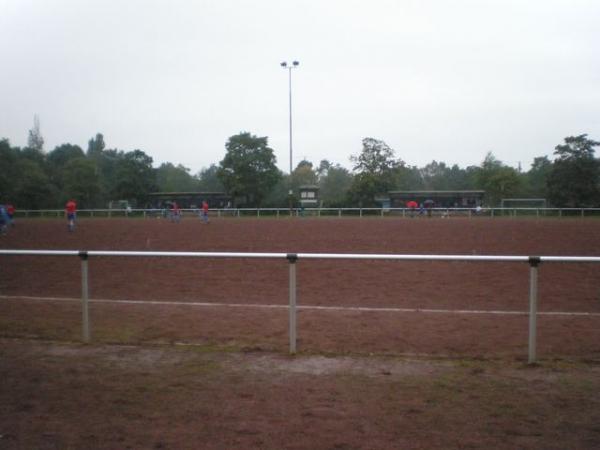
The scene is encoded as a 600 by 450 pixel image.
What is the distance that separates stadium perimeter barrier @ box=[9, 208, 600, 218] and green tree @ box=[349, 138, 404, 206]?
638 centimetres

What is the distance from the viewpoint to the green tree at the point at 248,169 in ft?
219

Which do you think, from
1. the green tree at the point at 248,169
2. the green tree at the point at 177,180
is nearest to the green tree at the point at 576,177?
the green tree at the point at 248,169

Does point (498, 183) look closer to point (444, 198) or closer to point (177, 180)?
point (444, 198)

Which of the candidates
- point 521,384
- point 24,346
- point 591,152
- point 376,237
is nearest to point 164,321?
point 24,346

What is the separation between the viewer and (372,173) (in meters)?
64.4

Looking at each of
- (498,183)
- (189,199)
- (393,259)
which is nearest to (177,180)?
(189,199)

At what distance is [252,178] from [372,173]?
16.1 m

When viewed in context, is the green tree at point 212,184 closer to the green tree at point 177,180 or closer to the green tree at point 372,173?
the green tree at point 177,180

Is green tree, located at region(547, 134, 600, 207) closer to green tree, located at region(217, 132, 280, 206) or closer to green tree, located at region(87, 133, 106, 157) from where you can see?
green tree, located at region(217, 132, 280, 206)

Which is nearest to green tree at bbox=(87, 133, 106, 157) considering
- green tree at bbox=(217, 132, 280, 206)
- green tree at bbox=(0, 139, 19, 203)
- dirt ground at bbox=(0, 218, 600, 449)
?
green tree at bbox=(217, 132, 280, 206)

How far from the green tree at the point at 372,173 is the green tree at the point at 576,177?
18.1m

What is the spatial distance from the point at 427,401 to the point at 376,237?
60.8 feet

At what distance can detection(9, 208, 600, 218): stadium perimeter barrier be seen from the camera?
42331 mm

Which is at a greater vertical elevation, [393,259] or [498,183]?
[498,183]
